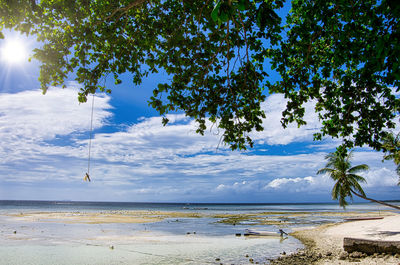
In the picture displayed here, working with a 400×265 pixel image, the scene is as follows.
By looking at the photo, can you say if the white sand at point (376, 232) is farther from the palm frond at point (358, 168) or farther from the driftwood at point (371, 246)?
the palm frond at point (358, 168)

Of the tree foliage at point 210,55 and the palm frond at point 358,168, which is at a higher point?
the tree foliage at point 210,55

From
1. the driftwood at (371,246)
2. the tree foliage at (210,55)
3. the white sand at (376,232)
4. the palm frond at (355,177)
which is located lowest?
the white sand at (376,232)

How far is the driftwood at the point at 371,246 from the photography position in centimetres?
1034

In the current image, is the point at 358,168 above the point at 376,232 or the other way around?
above

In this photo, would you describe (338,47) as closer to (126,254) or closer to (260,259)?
(260,259)

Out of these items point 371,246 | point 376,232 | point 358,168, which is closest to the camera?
point 371,246

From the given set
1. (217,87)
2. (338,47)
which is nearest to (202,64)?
(217,87)

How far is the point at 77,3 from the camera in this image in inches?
250

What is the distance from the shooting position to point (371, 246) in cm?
1080

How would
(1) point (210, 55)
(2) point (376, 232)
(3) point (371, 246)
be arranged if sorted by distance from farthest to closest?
(2) point (376, 232) → (3) point (371, 246) → (1) point (210, 55)

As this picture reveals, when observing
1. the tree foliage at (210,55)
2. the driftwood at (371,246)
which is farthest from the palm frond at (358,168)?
the tree foliage at (210,55)

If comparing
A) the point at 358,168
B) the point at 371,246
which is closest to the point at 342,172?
the point at 358,168

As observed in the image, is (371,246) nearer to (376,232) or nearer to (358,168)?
(376,232)

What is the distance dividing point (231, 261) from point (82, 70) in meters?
10.5
